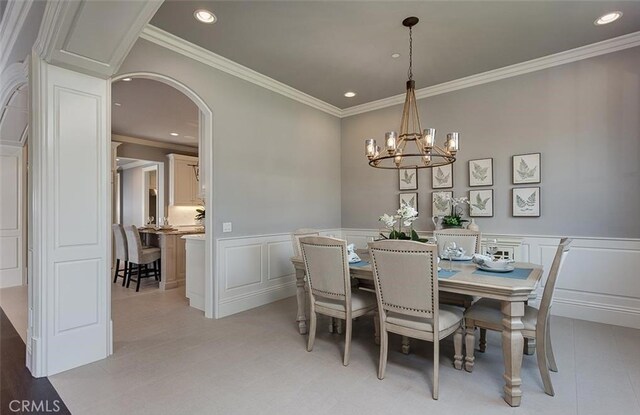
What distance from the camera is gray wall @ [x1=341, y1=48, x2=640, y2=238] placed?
137 inches

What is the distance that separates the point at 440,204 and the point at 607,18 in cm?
258

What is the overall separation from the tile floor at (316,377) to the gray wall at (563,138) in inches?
49.2

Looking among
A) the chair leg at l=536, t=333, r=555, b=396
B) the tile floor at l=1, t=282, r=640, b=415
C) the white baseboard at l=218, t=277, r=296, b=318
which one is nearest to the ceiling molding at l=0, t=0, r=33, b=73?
the tile floor at l=1, t=282, r=640, b=415

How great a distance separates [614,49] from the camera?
11.5 feet

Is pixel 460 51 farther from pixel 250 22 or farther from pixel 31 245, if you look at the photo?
pixel 31 245

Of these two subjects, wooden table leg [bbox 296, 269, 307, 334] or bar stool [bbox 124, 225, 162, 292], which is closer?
wooden table leg [bbox 296, 269, 307, 334]

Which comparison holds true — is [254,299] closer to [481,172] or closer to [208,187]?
[208,187]

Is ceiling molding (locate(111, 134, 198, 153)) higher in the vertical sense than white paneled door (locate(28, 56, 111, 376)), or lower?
higher

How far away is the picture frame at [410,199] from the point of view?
4945mm

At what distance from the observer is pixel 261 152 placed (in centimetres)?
438

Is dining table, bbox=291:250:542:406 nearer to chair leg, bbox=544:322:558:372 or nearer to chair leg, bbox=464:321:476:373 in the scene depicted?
chair leg, bbox=464:321:476:373

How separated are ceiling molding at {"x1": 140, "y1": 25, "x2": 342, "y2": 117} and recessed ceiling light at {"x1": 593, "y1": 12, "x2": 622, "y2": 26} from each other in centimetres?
345

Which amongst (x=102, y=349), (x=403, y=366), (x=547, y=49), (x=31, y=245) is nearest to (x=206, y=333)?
(x=102, y=349)

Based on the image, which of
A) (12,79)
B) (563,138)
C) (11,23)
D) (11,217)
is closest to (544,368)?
(563,138)
